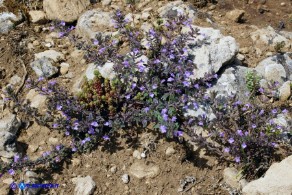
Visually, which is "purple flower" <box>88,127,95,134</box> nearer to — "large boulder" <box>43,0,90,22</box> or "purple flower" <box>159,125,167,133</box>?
"purple flower" <box>159,125,167,133</box>

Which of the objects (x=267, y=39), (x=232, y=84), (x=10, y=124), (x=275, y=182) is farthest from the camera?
(x=267, y=39)

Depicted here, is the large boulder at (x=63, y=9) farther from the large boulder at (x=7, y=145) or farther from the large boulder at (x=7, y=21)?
the large boulder at (x=7, y=145)

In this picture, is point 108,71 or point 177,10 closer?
point 108,71

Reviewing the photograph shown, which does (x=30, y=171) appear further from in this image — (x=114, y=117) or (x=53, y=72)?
(x=53, y=72)

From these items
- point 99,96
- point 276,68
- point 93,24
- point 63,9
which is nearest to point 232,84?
point 276,68

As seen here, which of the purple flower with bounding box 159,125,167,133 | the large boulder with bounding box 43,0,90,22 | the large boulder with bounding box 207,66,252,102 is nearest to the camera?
the purple flower with bounding box 159,125,167,133

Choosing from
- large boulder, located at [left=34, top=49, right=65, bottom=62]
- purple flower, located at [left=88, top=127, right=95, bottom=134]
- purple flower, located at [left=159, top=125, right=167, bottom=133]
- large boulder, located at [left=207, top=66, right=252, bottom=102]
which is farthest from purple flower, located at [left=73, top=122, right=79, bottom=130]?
large boulder, located at [left=207, top=66, right=252, bottom=102]

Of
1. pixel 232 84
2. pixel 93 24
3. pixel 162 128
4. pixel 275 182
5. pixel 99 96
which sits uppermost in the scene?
pixel 93 24

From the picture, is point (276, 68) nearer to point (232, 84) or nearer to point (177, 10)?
point (232, 84)
